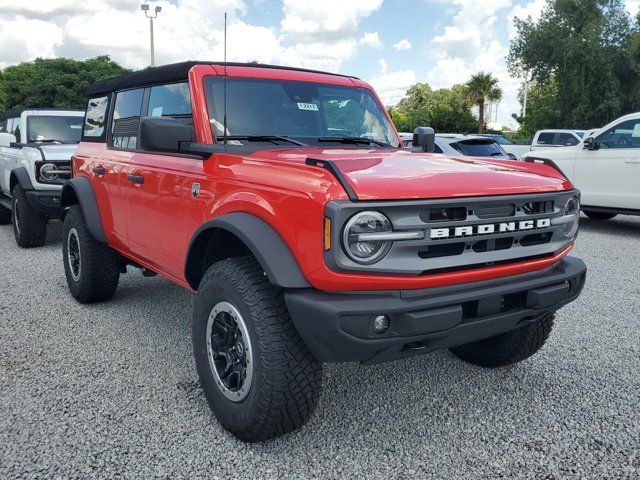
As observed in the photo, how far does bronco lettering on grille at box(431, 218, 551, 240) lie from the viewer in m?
2.45

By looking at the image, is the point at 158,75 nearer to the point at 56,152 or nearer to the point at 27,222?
the point at 56,152

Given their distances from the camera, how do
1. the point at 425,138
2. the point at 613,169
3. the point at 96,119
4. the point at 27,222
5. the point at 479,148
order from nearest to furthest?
the point at 425,138, the point at 96,119, the point at 27,222, the point at 613,169, the point at 479,148

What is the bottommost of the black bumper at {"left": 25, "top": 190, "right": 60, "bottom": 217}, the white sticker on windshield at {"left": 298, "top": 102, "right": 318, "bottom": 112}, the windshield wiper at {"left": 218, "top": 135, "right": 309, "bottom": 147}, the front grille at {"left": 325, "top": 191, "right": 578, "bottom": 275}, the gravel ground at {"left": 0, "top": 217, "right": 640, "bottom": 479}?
the gravel ground at {"left": 0, "top": 217, "right": 640, "bottom": 479}

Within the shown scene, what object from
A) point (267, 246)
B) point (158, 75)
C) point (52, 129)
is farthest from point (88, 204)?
point (52, 129)

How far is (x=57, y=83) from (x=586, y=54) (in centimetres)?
3303

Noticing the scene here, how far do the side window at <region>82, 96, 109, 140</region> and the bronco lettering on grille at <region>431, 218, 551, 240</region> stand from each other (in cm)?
339

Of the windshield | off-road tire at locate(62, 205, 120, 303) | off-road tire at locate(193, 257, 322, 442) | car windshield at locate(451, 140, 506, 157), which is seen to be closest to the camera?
off-road tire at locate(193, 257, 322, 442)

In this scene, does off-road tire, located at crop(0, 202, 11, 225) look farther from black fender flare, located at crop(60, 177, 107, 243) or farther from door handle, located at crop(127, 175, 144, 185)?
door handle, located at crop(127, 175, 144, 185)

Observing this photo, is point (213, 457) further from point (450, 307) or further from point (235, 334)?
point (450, 307)

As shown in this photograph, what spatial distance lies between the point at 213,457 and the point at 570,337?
288 centimetres

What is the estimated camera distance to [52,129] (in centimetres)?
850

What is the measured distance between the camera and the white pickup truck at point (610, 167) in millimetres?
8805

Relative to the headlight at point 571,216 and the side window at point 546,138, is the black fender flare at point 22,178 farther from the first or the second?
the side window at point 546,138

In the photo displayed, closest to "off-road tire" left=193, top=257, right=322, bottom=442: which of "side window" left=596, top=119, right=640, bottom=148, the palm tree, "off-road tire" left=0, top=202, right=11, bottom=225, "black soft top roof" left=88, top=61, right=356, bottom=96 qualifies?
"black soft top roof" left=88, top=61, right=356, bottom=96
